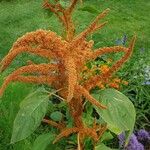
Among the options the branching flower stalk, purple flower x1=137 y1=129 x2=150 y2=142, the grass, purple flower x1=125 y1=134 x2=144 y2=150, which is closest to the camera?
the branching flower stalk

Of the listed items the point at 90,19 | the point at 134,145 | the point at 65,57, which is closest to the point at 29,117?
the point at 65,57

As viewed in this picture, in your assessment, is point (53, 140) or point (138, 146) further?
point (138, 146)

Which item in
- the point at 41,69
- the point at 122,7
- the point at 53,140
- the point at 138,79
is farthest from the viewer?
the point at 122,7

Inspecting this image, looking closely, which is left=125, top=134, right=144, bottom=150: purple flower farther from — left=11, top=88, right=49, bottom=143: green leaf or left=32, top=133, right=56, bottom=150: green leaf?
left=11, top=88, right=49, bottom=143: green leaf

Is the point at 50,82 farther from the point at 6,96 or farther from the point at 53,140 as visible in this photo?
the point at 6,96

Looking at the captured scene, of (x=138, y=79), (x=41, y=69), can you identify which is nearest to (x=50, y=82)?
(x=41, y=69)

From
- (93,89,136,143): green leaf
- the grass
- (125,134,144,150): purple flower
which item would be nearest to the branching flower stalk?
(93,89,136,143): green leaf

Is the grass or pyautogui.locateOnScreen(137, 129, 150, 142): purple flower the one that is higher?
pyautogui.locateOnScreen(137, 129, 150, 142): purple flower
